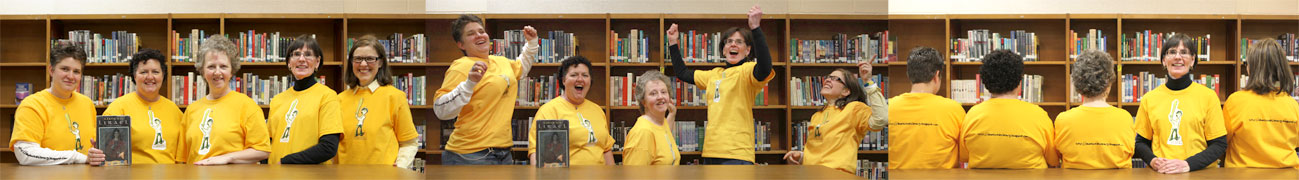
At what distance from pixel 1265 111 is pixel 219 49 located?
11.9 feet

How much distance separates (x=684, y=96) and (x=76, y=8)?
2143 mm

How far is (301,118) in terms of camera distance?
2727mm

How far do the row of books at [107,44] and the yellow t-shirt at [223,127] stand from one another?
34 centimetres

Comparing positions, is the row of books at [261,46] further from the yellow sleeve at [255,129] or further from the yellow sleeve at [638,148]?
the yellow sleeve at [638,148]

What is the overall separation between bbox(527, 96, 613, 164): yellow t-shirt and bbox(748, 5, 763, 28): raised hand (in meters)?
0.49

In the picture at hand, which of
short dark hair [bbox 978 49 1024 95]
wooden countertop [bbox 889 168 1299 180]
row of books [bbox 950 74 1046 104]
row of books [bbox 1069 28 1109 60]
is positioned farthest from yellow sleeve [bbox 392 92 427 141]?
row of books [bbox 1069 28 1109 60]

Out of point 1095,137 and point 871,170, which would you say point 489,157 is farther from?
point 1095,137

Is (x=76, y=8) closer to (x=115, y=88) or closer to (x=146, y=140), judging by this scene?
(x=115, y=88)

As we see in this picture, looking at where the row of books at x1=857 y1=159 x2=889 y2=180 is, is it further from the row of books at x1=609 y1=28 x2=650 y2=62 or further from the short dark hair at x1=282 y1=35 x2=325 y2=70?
the short dark hair at x1=282 y1=35 x2=325 y2=70

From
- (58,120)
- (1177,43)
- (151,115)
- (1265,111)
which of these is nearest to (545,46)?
(151,115)

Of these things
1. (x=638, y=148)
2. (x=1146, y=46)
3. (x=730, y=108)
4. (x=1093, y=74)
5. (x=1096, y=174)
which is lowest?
(x=1096, y=174)

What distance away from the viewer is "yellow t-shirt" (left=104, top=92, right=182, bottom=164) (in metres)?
2.76

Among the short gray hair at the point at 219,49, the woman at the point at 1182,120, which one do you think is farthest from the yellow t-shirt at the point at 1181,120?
the short gray hair at the point at 219,49

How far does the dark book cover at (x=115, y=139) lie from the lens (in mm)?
2529
